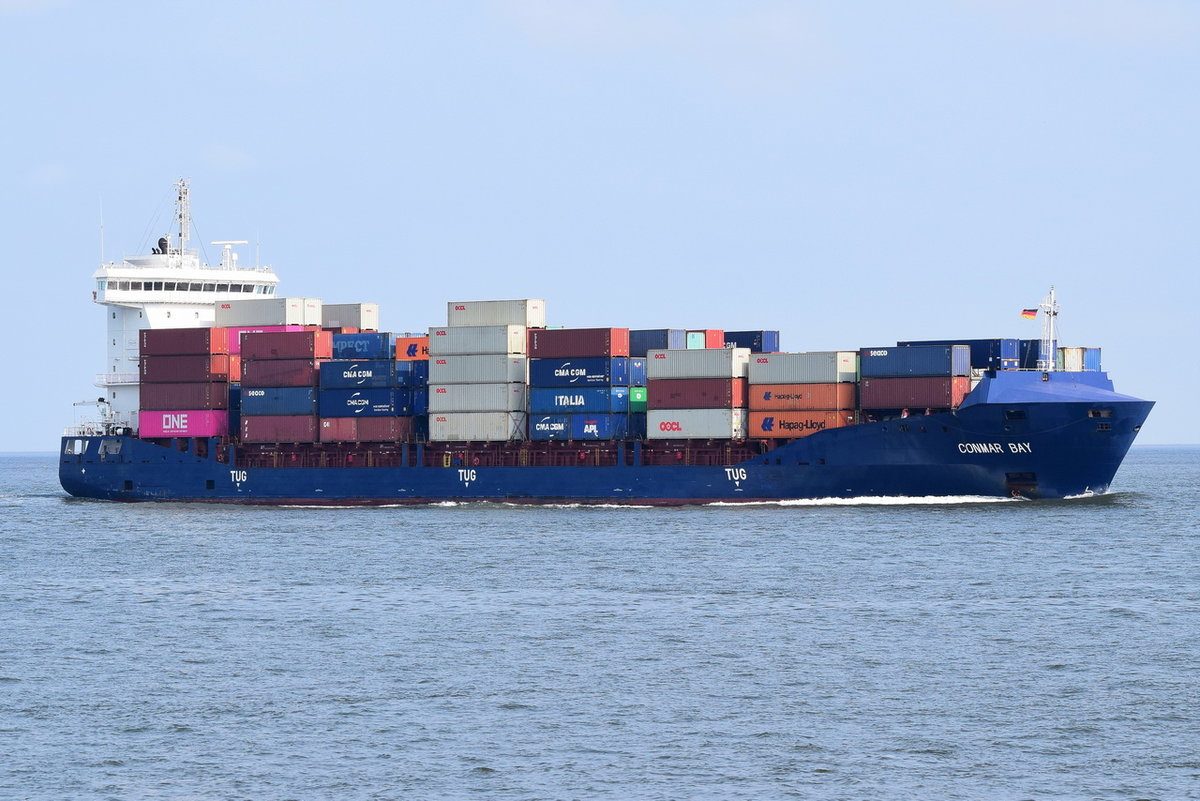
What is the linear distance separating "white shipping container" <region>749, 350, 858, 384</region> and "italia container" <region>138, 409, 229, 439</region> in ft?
81.4

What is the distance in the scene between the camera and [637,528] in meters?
55.5

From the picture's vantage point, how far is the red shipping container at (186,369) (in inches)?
2675

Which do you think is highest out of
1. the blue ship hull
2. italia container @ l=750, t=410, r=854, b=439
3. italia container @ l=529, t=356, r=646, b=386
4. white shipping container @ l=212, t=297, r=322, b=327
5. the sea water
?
white shipping container @ l=212, t=297, r=322, b=327

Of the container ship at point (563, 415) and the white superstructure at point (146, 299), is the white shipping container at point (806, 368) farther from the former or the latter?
the white superstructure at point (146, 299)

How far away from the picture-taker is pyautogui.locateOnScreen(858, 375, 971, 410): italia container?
56.7 m

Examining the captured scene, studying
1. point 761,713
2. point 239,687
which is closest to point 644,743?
point 761,713

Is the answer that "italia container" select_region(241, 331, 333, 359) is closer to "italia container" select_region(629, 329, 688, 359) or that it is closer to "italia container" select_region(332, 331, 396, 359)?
"italia container" select_region(332, 331, 396, 359)

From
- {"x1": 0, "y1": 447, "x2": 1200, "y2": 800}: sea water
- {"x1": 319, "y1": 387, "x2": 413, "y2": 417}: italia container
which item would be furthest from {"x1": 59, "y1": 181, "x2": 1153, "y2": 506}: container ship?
A: {"x1": 0, "y1": 447, "x2": 1200, "y2": 800}: sea water

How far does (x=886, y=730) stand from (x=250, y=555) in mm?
29616

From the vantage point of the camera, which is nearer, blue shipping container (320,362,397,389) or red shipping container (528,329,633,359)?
red shipping container (528,329,633,359)

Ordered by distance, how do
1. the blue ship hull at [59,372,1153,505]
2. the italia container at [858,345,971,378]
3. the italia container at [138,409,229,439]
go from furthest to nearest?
1. the italia container at [138,409,229,439]
2. the italia container at [858,345,971,378]
3. the blue ship hull at [59,372,1153,505]

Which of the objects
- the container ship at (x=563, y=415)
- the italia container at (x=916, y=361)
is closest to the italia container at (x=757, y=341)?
the container ship at (x=563, y=415)

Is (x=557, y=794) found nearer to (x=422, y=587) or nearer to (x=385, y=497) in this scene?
(x=422, y=587)

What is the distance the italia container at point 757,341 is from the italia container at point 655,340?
7.78 feet
